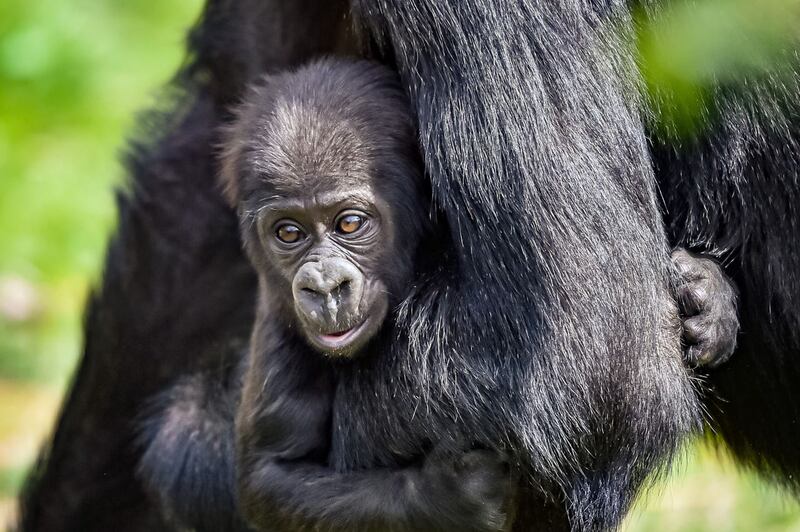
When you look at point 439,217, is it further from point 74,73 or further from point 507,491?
point 74,73

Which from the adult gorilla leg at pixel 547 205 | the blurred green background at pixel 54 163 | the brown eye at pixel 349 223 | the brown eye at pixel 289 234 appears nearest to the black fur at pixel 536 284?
the adult gorilla leg at pixel 547 205

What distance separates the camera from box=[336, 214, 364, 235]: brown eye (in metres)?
3.54

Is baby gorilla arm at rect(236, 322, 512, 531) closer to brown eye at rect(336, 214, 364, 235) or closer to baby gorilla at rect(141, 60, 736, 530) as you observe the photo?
baby gorilla at rect(141, 60, 736, 530)

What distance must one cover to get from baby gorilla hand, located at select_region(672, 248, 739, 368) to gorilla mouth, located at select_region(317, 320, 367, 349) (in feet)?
3.00

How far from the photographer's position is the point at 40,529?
4.94 metres

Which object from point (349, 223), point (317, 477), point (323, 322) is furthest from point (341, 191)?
point (317, 477)

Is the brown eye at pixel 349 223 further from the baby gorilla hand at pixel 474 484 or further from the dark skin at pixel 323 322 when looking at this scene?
the baby gorilla hand at pixel 474 484

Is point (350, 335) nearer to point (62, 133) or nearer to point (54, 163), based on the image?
point (54, 163)

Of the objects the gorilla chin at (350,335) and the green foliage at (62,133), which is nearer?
the gorilla chin at (350,335)

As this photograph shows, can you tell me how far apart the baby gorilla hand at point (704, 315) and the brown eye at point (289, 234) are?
107cm

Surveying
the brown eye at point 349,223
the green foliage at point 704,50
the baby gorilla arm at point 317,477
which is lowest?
the baby gorilla arm at point 317,477

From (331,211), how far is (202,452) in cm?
125

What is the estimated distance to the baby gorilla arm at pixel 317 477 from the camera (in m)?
3.33

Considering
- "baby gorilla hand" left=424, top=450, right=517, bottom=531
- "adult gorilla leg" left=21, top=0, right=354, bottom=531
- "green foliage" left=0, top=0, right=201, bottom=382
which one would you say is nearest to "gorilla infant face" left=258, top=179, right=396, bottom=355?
"baby gorilla hand" left=424, top=450, right=517, bottom=531
